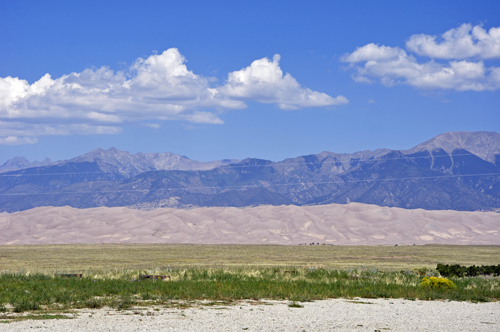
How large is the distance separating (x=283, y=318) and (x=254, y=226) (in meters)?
121

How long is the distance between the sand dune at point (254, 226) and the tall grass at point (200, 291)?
302 feet

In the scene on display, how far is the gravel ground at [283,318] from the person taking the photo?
1562cm

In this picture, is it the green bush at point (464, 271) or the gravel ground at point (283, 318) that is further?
the green bush at point (464, 271)

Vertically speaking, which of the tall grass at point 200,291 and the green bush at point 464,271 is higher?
the tall grass at point 200,291

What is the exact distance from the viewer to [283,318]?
17406mm

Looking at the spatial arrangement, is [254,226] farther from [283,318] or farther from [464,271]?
[283,318]

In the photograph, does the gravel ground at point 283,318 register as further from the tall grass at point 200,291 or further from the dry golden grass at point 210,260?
the dry golden grass at point 210,260

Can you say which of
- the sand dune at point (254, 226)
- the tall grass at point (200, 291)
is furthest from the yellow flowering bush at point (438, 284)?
the sand dune at point (254, 226)

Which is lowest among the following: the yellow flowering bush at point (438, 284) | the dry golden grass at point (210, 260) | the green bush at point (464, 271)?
the dry golden grass at point (210, 260)

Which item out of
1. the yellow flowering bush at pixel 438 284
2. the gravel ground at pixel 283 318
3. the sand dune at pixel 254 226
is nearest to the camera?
the gravel ground at pixel 283 318

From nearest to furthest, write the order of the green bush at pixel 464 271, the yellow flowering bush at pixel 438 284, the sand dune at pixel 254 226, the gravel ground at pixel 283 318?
the gravel ground at pixel 283 318 → the yellow flowering bush at pixel 438 284 → the green bush at pixel 464 271 → the sand dune at pixel 254 226

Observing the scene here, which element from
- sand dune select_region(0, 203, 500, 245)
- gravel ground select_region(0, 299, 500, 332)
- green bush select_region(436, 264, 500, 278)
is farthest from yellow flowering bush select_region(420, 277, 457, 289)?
sand dune select_region(0, 203, 500, 245)

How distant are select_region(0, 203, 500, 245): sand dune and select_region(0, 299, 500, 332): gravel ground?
99.2 m

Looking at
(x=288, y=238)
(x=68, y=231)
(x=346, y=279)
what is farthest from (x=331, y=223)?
(x=346, y=279)
